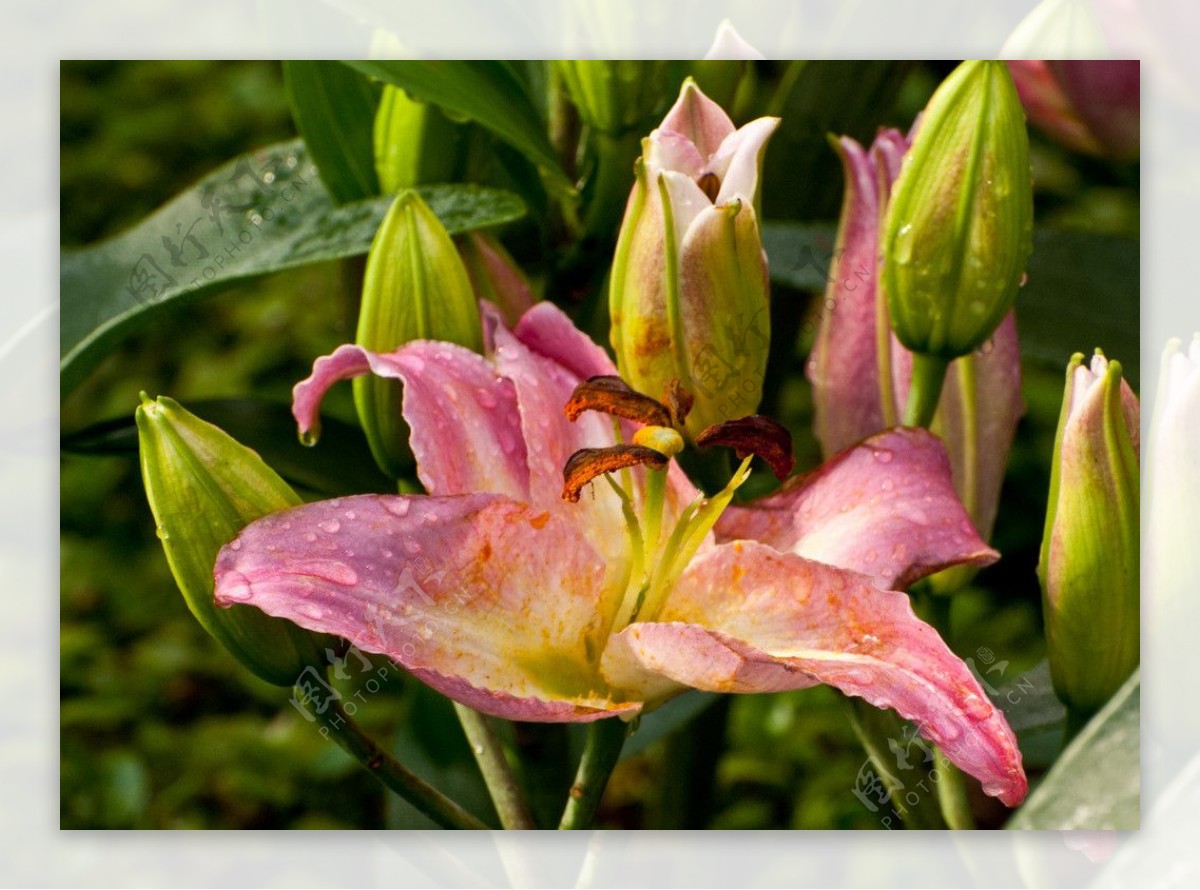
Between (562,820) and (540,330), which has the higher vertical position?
(540,330)

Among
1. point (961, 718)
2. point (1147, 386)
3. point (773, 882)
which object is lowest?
point (773, 882)

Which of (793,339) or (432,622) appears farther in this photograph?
(793,339)

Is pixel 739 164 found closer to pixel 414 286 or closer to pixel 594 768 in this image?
pixel 414 286

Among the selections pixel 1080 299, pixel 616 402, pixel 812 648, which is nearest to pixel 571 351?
pixel 616 402

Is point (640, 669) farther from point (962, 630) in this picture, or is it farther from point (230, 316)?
point (230, 316)

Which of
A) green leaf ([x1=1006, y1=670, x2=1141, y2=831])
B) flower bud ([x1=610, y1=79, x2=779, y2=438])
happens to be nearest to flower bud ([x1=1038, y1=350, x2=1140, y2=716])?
green leaf ([x1=1006, y1=670, x2=1141, y2=831])

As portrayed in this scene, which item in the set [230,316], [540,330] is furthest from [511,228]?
[230,316]

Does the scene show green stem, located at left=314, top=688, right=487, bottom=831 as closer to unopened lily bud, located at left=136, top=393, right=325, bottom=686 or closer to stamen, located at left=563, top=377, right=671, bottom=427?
unopened lily bud, located at left=136, top=393, right=325, bottom=686
